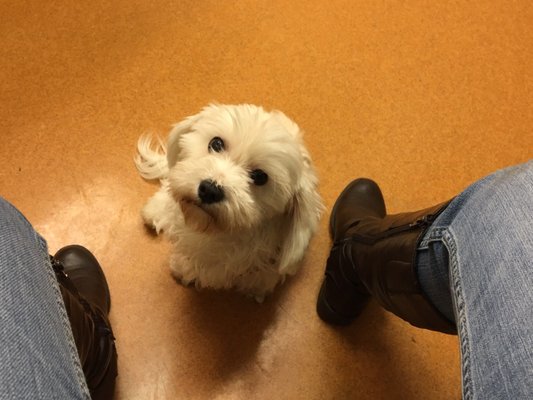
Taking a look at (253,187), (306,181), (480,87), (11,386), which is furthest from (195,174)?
(480,87)

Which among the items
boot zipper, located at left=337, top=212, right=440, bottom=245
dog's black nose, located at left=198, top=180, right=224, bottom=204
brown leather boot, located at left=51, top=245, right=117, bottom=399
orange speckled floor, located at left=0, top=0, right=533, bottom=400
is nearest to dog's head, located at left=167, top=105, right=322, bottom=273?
dog's black nose, located at left=198, top=180, right=224, bottom=204

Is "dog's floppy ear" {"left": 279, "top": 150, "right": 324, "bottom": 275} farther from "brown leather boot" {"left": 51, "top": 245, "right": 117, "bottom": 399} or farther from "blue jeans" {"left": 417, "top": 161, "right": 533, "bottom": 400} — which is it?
"brown leather boot" {"left": 51, "top": 245, "right": 117, "bottom": 399}

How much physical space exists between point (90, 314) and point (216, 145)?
436mm

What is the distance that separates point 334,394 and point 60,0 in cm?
149

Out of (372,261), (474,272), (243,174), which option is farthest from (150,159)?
(474,272)

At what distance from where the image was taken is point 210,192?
0.88 metres

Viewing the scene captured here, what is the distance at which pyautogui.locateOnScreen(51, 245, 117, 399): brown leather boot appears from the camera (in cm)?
84

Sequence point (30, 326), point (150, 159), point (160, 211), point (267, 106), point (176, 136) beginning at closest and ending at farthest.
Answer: point (30, 326)
point (176, 136)
point (160, 211)
point (150, 159)
point (267, 106)

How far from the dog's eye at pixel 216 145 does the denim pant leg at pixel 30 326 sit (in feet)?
1.26

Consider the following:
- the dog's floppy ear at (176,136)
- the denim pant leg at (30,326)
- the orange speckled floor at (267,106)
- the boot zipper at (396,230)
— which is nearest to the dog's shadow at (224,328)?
the orange speckled floor at (267,106)

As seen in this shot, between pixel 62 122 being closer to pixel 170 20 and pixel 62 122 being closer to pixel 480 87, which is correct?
pixel 170 20

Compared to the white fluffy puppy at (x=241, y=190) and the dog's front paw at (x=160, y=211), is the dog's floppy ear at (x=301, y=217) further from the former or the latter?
the dog's front paw at (x=160, y=211)

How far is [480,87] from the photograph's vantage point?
164 centimetres

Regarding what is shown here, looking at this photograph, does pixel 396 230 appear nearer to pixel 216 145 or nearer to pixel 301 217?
pixel 301 217
